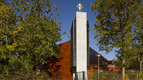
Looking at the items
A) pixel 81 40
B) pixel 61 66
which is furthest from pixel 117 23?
pixel 61 66

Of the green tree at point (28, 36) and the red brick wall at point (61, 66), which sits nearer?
the green tree at point (28, 36)

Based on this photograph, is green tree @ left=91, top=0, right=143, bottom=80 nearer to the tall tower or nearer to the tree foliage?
the tree foliage

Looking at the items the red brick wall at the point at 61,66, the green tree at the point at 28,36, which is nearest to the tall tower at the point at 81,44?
the green tree at the point at 28,36

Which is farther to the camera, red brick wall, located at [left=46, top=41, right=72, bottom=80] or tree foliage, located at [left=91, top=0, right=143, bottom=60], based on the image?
red brick wall, located at [left=46, top=41, right=72, bottom=80]

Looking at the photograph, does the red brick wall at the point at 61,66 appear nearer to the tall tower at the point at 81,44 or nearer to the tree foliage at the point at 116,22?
the tree foliage at the point at 116,22

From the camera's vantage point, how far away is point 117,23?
16891 millimetres

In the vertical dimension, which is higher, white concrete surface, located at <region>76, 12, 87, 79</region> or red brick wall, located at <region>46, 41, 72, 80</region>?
white concrete surface, located at <region>76, 12, 87, 79</region>

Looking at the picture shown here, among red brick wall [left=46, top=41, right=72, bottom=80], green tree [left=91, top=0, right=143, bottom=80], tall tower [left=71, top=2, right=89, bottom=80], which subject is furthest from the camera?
red brick wall [left=46, top=41, right=72, bottom=80]

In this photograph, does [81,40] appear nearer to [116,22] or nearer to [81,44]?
[81,44]

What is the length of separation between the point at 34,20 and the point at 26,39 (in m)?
2.70

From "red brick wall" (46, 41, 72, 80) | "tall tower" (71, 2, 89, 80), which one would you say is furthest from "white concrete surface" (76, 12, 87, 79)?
"red brick wall" (46, 41, 72, 80)

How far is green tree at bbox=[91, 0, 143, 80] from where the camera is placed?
618 inches

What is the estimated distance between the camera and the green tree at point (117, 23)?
15.7 meters

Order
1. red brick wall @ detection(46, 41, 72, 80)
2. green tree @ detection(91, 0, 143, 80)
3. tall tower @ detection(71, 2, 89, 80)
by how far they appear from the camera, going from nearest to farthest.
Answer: tall tower @ detection(71, 2, 89, 80) < green tree @ detection(91, 0, 143, 80) < red brick wall @ detection(46, 41, 72, 80)
